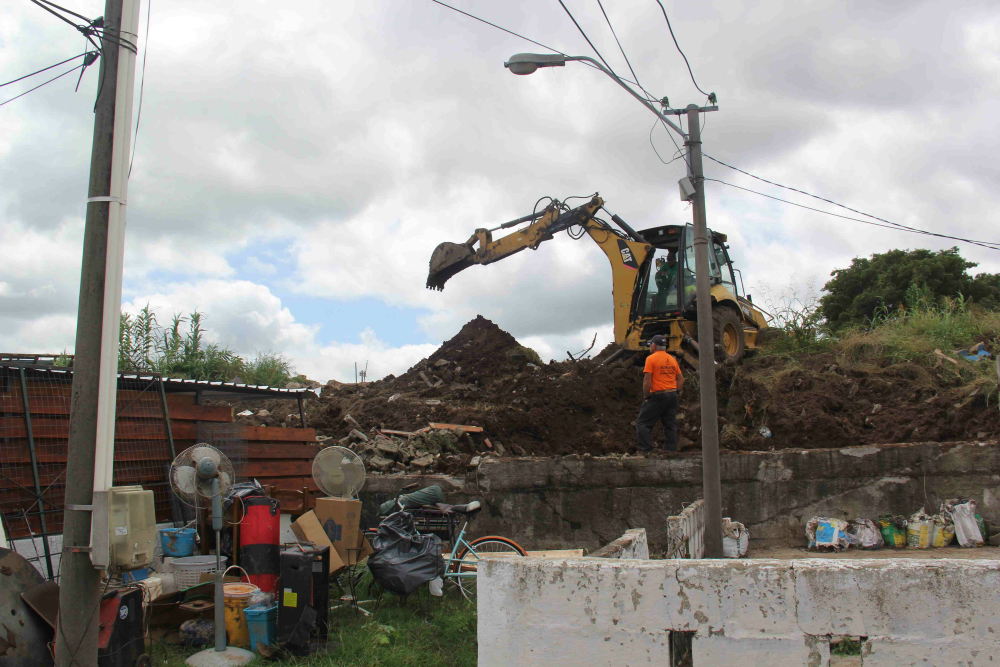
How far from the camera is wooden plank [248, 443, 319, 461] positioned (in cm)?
891

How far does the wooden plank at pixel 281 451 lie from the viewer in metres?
8.91

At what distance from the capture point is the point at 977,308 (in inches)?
666

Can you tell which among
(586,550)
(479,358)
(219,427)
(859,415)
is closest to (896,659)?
(586,550)

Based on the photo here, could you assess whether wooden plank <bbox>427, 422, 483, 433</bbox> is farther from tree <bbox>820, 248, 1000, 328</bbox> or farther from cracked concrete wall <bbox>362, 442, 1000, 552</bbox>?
tree <bbox>820, 248, 1000, 328</bbox>

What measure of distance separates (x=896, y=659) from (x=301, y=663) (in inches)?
157

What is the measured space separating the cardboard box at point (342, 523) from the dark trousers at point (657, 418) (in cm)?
484

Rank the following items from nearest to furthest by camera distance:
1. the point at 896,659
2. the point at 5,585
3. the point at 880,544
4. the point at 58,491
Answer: the point at 896,659 < the point at 5,585 < the point at 58,491 < the point at 880,544

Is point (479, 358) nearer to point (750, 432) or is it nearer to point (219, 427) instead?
point (750, 432)

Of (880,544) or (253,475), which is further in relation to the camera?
(880,544)

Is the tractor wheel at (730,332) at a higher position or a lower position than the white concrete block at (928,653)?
higher

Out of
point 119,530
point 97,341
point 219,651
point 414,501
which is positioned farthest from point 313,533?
point 97,341

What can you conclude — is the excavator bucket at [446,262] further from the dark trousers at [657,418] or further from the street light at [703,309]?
the street light at [703,309]

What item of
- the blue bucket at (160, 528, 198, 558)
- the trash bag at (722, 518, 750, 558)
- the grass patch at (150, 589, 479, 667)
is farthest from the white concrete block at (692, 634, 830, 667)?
the trash bag at (722, 518, 750, 558)

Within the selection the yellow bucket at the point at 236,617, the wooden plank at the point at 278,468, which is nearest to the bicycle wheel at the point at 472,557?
the yellow bucket at the point at 236,617
